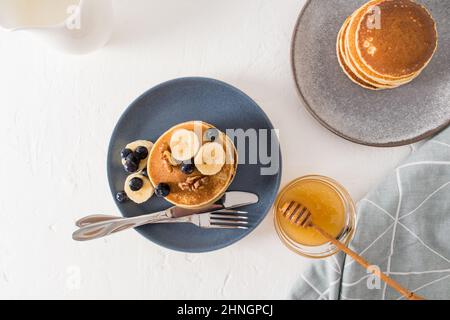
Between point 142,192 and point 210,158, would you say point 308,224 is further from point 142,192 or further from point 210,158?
point 142,192

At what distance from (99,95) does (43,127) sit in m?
0.16

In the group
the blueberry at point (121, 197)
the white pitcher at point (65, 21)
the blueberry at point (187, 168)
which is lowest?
the blueberry at point (121, 197)

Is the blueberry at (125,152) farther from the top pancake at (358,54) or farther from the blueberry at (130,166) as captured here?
the top pancake at (358,54)

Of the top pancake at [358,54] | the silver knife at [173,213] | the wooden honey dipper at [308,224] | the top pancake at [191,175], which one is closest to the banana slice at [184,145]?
the top pancake at [191,175]

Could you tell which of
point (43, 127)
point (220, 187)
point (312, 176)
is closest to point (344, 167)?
point (312, 176)

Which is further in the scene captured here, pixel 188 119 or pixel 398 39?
pixel 188 119

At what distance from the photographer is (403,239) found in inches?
33.7

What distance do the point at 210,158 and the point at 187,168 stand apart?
5cm

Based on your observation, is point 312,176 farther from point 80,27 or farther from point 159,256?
point 80,27

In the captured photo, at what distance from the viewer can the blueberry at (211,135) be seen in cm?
79

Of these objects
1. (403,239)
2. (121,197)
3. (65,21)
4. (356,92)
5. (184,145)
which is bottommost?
(403,239)

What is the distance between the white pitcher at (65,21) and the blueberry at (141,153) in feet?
0.80

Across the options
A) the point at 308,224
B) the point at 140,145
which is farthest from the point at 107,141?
the point at 308,224

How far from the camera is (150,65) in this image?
0.91 metres
